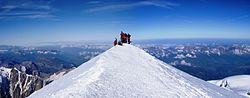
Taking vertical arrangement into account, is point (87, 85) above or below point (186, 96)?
above

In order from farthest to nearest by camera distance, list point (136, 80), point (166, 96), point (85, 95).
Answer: point (136, 80), point (166, 96), point (85, 95)

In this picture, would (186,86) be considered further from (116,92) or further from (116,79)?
(116,92)

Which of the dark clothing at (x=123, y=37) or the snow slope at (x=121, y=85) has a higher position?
the dark clothing at (x=123, y=37)

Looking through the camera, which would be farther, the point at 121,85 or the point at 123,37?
the point at 123,37

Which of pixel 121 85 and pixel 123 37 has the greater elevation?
pixel 123 37

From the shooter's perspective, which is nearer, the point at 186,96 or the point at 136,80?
the point at 186,96

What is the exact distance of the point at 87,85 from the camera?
14938mm

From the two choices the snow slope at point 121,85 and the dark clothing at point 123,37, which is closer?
the snow slope at point 121,85

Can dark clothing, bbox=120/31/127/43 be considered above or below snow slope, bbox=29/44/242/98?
above

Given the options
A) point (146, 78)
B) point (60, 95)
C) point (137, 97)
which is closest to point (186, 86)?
point (146, 78)

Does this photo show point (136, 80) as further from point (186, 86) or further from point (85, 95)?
point (85, 95)

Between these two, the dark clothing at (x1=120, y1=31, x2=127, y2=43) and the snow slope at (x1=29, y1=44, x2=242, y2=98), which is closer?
the snow slope at (x1=29, y1=44, x2=242, y2=98)

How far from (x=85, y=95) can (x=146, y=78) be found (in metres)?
7.12

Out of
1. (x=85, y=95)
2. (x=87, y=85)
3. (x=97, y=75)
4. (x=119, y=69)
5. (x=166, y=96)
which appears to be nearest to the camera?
(x=85, y=95)
